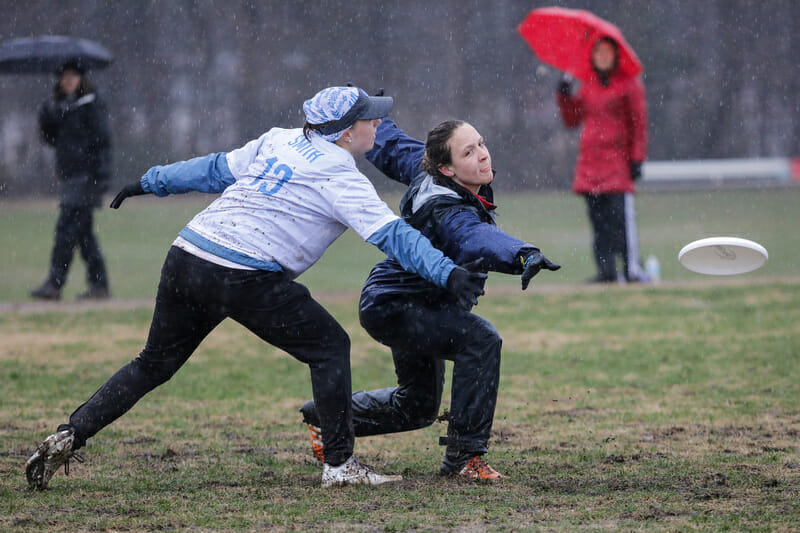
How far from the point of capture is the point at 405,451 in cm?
515

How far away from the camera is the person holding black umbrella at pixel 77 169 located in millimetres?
9781

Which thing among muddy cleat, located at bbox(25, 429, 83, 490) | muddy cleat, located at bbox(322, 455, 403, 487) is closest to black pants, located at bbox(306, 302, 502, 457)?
muddy cleat, located at bbox(322, 455, 403, 487)

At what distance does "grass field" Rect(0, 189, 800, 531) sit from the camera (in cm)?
386

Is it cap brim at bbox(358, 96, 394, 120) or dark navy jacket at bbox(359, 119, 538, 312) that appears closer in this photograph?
dark navy jacket at bbox(359, 119, 538, 312)

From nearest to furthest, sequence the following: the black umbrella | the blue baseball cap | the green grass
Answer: the blue baseball cap
the black umbrella
the green grass

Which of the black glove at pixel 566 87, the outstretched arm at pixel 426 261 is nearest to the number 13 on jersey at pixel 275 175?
the outstretched arm at pixel 426 261

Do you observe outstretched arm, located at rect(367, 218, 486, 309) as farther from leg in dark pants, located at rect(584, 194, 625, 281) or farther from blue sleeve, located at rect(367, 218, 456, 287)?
leg in dark pants, located at rect(584, 194, 625, 281)

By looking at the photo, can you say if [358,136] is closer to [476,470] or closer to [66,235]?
[476,470]

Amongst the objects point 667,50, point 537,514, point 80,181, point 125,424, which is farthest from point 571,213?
point 537,514

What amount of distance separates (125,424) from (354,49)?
17.4 m

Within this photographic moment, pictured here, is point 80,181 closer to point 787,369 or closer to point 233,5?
point 787,369

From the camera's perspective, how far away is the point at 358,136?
429 cm

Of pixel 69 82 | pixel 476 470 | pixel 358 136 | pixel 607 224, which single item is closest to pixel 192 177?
pixel 358 136

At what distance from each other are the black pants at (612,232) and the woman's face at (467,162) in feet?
20.2
